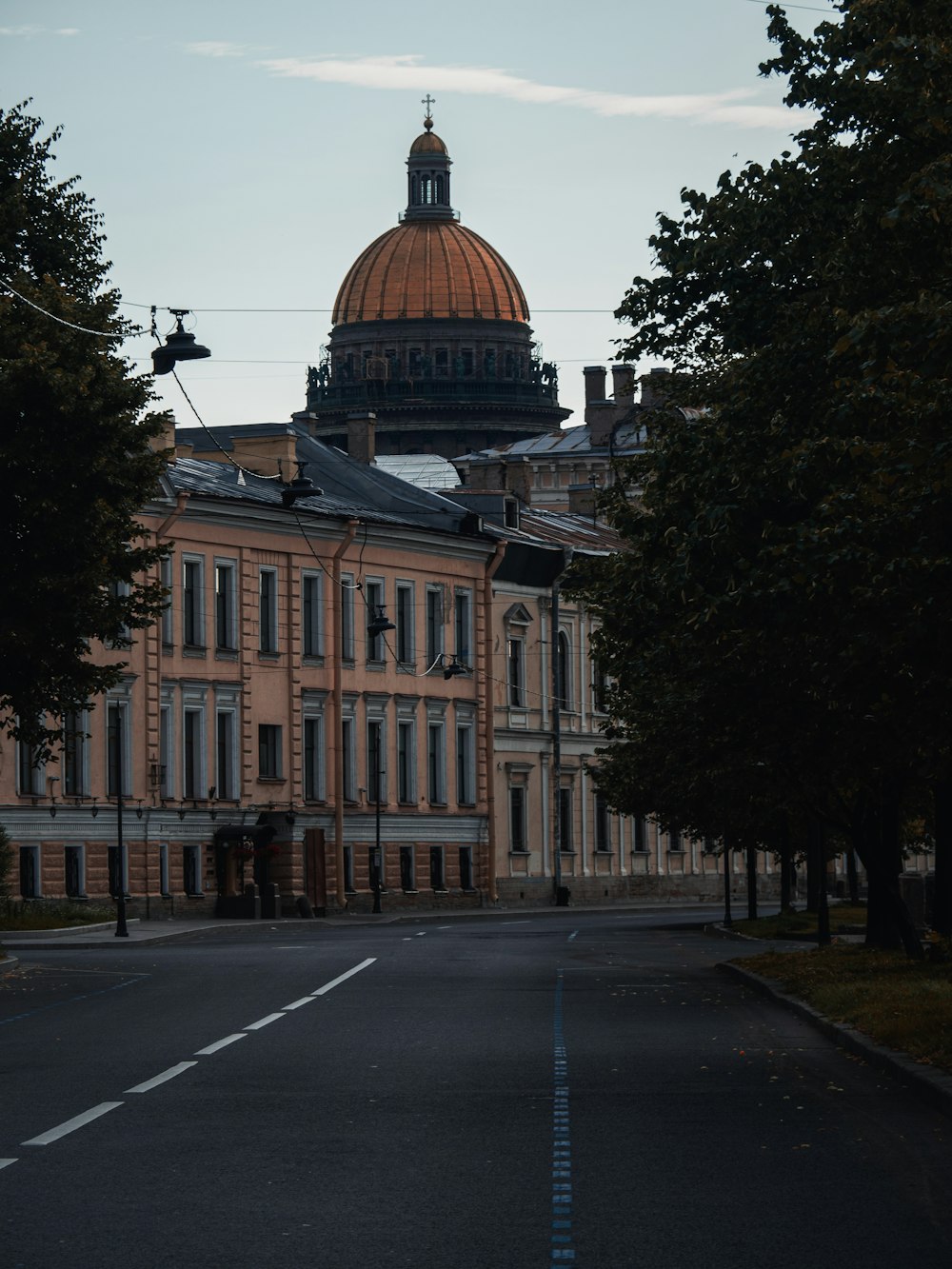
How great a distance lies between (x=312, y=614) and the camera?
71125 millimetres

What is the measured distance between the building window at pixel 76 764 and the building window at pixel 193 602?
17.0ft

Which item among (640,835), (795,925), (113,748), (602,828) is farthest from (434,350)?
(795,925)

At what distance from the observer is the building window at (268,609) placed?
69250 mm

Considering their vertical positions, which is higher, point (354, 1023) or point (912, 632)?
point (912, 632)

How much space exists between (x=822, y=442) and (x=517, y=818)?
201ft

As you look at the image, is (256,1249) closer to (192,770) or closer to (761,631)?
(761,631)

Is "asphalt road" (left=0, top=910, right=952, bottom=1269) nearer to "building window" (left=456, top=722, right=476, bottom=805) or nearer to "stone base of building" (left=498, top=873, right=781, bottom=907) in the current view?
"building window" (left=456, top=722, right=476, bottom=805)

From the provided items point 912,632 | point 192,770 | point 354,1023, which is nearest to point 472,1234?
point 912,632

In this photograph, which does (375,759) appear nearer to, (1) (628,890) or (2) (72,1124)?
(1) (628,890)

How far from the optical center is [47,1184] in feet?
36.0

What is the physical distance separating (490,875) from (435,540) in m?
10.6

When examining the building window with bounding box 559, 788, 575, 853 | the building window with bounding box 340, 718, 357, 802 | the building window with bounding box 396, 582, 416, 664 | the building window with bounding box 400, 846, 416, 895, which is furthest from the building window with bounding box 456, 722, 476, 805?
the building window with bounding box 340, 718, 357, 802

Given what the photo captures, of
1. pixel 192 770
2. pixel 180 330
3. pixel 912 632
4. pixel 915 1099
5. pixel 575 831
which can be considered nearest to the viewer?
pixel 915 1099

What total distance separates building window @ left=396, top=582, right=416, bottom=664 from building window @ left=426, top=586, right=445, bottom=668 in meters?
1.03
